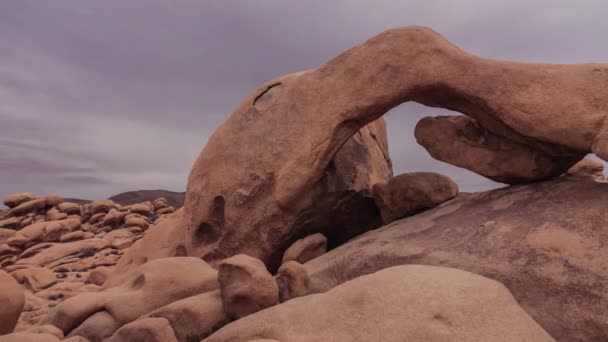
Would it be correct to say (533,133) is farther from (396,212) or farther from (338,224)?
(338,224)

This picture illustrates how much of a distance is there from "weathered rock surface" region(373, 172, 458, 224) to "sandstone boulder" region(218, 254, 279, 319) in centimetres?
367

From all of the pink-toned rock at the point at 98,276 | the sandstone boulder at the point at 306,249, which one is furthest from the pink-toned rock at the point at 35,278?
the sandstone boulder at the point at 306,249

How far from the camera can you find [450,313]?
4.43 metres

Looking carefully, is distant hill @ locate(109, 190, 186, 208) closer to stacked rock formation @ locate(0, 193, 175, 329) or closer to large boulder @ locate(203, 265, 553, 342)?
stacked rock formation @ locate(0, 193, 175, 329)

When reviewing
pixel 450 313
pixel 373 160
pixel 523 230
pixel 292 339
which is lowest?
pixel 292 339

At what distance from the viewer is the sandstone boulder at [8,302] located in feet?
21.4

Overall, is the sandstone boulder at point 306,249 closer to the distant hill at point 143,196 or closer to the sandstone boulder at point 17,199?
the sandstone boulder at point 17,199

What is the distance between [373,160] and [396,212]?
5.70ft

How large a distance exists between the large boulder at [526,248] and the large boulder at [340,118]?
785 millimetres

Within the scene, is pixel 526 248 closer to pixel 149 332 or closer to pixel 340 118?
pixel 340 118

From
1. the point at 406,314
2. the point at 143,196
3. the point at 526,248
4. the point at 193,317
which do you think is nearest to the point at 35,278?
the point at 193,317

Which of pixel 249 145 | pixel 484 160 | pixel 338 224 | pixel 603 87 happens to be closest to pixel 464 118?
pixel 484 160

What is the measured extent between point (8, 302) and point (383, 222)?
6.30m

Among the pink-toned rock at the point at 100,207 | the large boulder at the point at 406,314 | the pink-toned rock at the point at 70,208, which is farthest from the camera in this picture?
the pink-toned rock at the point at 70,208
